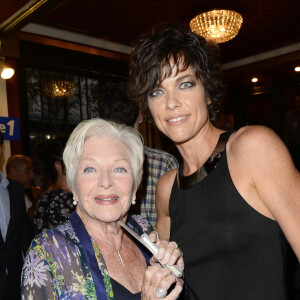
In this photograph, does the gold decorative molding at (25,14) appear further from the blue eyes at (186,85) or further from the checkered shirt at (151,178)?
the blue eyes at (186,85)

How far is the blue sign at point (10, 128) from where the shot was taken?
4.96 m

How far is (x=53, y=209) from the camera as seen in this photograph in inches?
87.7

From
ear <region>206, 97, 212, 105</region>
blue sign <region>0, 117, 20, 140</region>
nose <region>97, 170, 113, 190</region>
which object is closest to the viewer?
nose <region>97, 170, 113, 190</region>

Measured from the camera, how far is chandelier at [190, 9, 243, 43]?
15.7ft

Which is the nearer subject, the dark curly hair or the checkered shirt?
the dark curly hair

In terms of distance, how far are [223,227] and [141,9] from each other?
429 cm

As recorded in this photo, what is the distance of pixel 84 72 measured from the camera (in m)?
6.25

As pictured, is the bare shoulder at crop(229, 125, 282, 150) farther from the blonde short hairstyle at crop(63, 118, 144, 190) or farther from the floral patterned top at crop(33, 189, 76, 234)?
the floral patterned top at crop(33, 189, 76, 234)

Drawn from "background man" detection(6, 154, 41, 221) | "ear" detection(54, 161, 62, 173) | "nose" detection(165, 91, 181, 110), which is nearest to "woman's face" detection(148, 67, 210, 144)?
"nose" detection(165, 91, 181, 110)

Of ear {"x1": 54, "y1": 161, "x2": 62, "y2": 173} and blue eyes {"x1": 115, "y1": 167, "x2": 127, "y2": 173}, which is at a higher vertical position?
ear {"x1": 54, "y1": 161, "x2": 62, "y2": 173}

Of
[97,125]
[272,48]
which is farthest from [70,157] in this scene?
[272,48]

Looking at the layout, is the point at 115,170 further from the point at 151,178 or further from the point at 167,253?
the point at 151,178

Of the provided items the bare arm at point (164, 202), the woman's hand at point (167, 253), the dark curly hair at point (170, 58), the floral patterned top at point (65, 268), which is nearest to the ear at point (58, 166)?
the bare arm at point (164, 202)

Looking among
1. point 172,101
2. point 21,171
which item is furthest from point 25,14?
point 172,101
